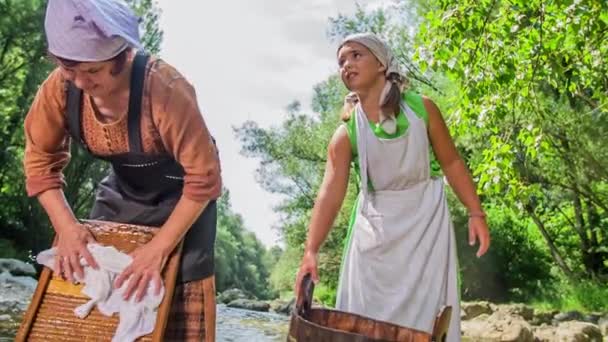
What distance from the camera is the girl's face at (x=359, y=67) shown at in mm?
3121

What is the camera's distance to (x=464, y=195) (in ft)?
10.6

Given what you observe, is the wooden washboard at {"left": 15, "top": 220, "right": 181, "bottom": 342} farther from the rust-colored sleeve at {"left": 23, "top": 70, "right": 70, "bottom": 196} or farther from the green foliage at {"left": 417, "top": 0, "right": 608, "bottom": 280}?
the green foliage at {"left": 417, "top": 0, "right": 608, "bottom": 280}

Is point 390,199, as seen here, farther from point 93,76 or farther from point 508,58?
point 508,58

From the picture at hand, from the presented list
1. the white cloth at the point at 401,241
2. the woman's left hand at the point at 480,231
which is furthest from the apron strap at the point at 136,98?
the woman's left hand at the point at 480,231

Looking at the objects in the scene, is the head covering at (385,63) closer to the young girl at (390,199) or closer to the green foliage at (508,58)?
the young girl at (390,199)

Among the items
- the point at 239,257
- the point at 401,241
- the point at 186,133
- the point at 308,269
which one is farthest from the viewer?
the point at 239,257

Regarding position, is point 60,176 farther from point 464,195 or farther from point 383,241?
point 464,195

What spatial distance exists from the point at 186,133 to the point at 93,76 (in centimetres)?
29

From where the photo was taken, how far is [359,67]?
3125 millimetres

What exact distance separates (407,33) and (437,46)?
16147mm

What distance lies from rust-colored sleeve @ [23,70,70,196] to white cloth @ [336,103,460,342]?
1199 millimetres

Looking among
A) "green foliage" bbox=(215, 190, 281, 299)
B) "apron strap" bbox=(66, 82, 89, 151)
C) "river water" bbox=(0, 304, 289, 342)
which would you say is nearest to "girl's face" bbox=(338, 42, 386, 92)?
"apron strap" bbox=(66, 82, 89, 151)

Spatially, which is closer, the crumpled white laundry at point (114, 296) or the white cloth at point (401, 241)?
the crumpled white laundry at point (114, 296)

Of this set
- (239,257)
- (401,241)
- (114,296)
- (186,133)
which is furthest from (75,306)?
(239,257)
